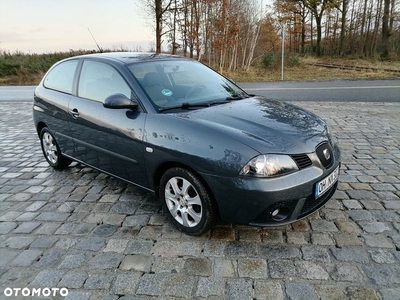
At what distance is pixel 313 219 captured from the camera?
9.82 feet

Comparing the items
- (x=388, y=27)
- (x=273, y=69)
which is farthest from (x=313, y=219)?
(x=388, y=27)

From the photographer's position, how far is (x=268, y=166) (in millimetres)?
2369

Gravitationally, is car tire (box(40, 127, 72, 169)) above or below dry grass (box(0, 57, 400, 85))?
below

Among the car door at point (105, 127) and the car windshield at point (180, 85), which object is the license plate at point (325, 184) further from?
the car door at point (105, 127)

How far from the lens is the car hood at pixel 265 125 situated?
8.16 ft

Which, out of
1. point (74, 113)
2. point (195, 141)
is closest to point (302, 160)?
point (195, 141)

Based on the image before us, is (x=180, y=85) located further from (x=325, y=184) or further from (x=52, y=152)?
(x=52, y=152)

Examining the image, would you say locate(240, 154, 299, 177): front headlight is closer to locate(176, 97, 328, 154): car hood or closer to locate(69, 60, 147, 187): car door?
locate(176, 97, 328, 154): car hood

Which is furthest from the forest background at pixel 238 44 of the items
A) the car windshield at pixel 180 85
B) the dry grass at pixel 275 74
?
the car windshield at pixel 180 85

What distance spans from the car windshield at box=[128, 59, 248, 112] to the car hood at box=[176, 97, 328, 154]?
0.24m

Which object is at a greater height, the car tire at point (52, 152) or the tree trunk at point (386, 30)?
the tree trunk at point (386, 30)

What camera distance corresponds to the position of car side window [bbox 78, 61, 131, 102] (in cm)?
327

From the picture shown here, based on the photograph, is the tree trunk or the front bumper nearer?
the front bumper

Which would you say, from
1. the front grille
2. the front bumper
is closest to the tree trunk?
the front grille
